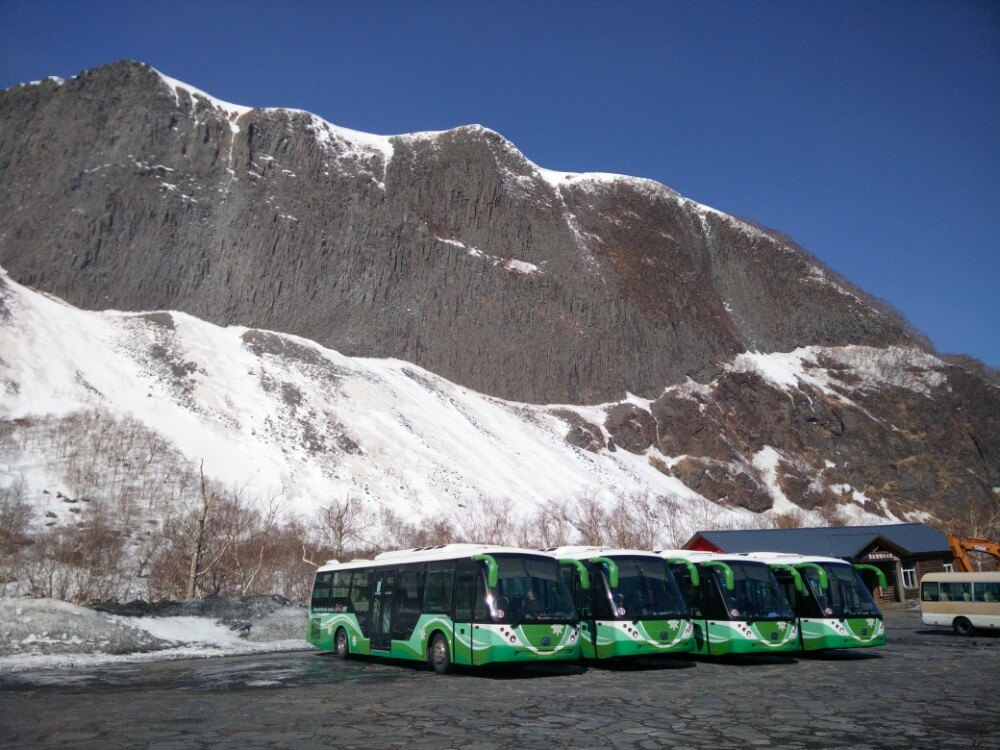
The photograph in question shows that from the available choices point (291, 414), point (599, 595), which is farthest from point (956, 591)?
point (291, 414)

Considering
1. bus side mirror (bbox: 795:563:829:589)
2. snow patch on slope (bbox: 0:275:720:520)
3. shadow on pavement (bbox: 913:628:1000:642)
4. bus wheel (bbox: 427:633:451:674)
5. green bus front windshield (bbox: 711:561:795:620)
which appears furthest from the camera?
snow patch on slope (bbox: 0:275:720:520)

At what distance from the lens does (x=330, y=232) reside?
101250mm

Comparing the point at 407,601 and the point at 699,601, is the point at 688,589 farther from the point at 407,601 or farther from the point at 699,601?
the point at 407,601

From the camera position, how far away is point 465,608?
700 inches

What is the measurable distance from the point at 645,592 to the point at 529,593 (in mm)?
3322

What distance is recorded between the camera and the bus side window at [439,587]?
18.4 metres

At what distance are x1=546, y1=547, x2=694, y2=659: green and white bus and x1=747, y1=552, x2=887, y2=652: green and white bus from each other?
165 inches

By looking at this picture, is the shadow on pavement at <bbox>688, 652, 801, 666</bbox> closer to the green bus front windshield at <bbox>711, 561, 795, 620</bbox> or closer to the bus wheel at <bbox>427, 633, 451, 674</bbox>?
the green bus front windshield at <bbox>711, 561, 795, 620</bbox>

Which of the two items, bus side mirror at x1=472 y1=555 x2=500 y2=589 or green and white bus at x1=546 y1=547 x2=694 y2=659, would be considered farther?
green and white bus at x1=546 y1=547 x2=694 y2=659

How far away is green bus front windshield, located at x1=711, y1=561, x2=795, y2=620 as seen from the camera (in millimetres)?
20406

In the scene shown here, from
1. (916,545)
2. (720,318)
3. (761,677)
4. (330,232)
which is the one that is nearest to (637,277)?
(720,318)

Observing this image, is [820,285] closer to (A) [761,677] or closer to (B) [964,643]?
(B) [964,643]

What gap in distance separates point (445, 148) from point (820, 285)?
6817cm

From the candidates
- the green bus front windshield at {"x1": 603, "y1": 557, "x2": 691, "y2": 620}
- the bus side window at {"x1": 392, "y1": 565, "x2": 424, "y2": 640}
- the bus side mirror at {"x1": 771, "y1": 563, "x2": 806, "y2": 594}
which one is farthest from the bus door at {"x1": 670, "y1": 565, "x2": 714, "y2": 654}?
the bus side window at {"x1": 392, "y1": 565, "x2": 424, "y2": 640}
